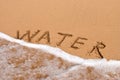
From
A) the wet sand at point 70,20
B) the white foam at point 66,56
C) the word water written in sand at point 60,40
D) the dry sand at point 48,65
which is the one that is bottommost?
the dry sand at point 48,65

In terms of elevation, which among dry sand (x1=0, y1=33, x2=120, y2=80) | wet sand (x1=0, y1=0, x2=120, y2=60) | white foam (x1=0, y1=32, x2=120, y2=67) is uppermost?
wet sand (x1=0, y1=0, x2=120, y2=60)

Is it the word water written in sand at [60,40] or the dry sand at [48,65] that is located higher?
the word water written in sand at [60,40]

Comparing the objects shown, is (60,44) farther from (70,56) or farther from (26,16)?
(26,16)

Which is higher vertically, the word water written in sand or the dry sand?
the word water written in sand

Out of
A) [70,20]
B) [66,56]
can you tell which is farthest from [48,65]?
[70,20]

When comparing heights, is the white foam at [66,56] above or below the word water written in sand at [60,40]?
below

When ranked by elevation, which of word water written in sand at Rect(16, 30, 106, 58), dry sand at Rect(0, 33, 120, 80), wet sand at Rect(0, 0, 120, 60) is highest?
wet sand at Rect(0, 0, 120, 60)

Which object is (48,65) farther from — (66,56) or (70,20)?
(70,20)

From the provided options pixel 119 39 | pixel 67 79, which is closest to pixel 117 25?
pixel 119 39

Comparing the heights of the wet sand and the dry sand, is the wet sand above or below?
above

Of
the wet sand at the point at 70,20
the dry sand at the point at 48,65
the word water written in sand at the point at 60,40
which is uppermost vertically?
the wet sand at the point at 70,20

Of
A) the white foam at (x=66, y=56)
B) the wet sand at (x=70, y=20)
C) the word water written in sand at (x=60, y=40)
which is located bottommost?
the white foam at (x=66, y=56)

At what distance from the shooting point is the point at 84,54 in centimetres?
112

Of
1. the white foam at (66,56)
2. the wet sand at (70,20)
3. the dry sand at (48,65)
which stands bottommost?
the dry sand at (48,65)
